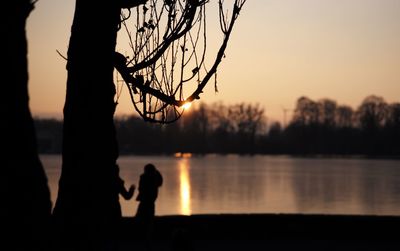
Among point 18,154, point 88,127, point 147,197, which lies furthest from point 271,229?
point 18,154

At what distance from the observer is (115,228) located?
29.1ft

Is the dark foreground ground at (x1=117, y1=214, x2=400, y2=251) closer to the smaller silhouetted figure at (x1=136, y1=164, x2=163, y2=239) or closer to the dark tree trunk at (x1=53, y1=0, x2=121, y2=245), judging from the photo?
the smaller silhouetted figure at (x1=136, y1=164, x2=163, y2=239)

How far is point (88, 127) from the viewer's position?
6.64 meters

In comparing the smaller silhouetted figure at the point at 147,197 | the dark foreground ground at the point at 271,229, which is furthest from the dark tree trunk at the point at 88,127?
the dark foreground ground at the point at 271,229

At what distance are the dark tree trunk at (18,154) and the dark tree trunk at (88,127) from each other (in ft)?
6.30

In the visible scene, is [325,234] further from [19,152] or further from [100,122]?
[19,152]

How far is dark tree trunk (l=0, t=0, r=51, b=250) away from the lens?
4312 millimetres

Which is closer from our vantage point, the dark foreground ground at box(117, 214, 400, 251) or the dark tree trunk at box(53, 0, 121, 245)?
the dark tree trunk at box(53, 0, 121, 245)

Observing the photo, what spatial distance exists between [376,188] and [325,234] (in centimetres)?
4977

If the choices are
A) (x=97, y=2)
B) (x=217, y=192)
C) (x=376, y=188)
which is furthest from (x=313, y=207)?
(x=97, y=2)

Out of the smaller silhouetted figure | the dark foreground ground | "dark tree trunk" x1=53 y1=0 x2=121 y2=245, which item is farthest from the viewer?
the dark foreground ground

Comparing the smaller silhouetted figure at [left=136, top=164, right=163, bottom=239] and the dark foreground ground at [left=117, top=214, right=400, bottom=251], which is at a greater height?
the smaller silhouetted figure at [left=136, top=164, right=163, bottom=239]

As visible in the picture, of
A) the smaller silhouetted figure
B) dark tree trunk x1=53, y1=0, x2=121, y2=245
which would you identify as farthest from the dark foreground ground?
dark tree trunk x1=53, y1=0, x2=121, y2=245

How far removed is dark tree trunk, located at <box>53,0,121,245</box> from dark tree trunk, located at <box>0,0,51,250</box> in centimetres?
192
